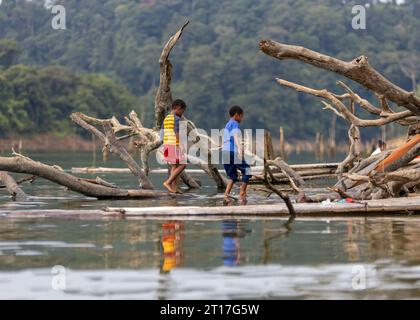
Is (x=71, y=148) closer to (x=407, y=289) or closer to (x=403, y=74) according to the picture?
(x=403, y=74)

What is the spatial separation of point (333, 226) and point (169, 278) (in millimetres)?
4823

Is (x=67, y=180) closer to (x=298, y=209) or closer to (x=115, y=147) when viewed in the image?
(x=115, y=147)

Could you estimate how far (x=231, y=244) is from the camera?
12164mm

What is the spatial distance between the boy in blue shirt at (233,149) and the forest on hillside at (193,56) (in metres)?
72.2

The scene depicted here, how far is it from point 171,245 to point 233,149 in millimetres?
6142

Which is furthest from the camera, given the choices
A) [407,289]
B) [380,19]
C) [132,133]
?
[380,19]

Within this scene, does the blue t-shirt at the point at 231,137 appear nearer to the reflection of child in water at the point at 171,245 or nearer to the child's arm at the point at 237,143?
the child's arm at the point at 237,143

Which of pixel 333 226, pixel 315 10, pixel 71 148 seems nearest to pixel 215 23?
pixel 315 10

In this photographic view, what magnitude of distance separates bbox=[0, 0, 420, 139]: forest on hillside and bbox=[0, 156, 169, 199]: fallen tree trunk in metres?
70.6

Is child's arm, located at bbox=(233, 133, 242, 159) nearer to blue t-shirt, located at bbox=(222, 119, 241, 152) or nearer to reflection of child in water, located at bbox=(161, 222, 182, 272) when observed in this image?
blue t-shirt, located at bbox=(222, 119, 241, 152)

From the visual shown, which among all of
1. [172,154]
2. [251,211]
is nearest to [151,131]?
[172,154]

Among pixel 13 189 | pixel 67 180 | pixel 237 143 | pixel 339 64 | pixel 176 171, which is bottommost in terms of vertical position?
pixel 13 189

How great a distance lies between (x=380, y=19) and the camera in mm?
137750

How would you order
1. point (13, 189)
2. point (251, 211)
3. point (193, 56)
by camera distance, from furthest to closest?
point (193, 56), point (13, 189), point (251, 211)
